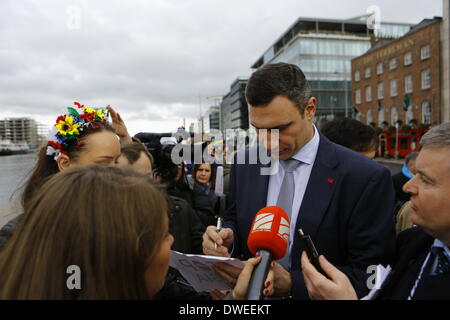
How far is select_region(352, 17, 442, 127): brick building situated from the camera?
3045 centimetres

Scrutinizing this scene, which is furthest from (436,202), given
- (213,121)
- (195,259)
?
(213,121)

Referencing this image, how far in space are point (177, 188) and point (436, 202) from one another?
3019mm

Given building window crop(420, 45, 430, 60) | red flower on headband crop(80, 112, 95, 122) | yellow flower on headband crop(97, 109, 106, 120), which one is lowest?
red flower on headband crop(80, 112, 95, 122)

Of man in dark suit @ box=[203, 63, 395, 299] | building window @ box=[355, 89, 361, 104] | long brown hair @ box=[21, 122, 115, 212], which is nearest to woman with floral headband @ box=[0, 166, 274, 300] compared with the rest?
man in dark suit @ box=[203, 63, 395, 299]

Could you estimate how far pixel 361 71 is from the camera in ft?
137

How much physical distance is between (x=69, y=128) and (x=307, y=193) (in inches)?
63.2

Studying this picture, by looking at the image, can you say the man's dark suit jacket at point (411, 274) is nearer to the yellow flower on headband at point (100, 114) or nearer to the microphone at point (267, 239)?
the microphone at point (267, 239)

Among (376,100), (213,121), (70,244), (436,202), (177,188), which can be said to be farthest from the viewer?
(213,121)

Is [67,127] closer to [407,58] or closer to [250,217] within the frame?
[250,217]

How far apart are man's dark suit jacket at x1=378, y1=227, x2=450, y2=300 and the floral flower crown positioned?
199 cm

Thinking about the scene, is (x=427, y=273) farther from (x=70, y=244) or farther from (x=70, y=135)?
(x=70, y=135)

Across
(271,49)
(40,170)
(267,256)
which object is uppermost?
(271,49)

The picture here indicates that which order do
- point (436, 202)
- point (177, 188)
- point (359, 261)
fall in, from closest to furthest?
point (436, 202) < point (359, 261) < point (177, 188)

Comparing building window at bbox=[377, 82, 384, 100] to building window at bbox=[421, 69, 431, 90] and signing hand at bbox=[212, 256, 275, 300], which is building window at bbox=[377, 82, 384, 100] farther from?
signing hand at bbox=[212, 256, 275, 300]
